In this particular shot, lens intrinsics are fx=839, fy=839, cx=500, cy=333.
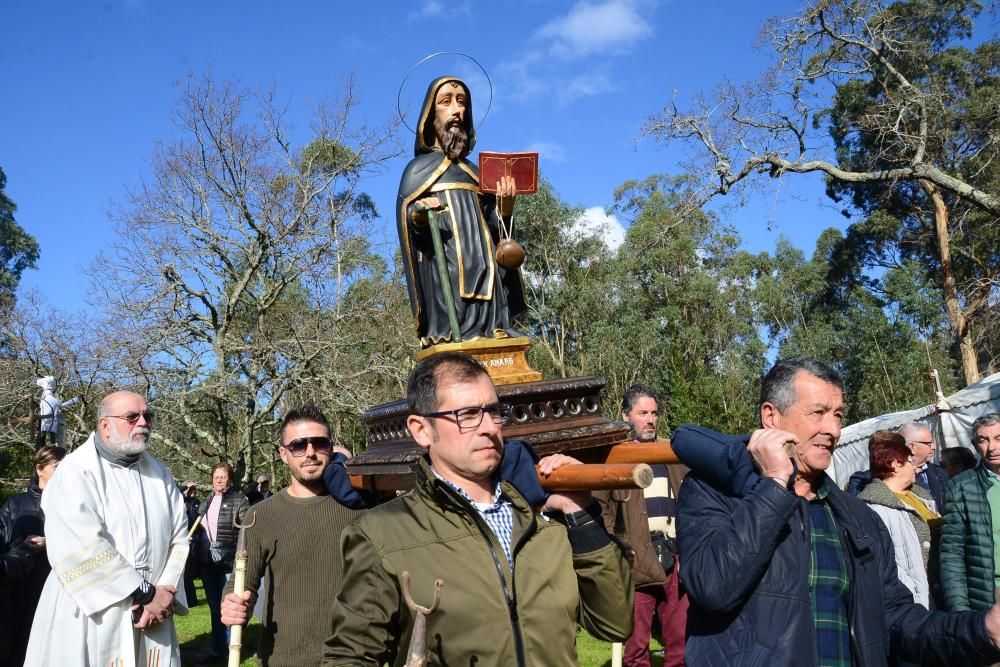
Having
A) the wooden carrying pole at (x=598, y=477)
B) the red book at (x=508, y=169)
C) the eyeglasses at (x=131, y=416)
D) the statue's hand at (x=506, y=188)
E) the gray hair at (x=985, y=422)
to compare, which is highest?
the red book at (x=508, y=169)

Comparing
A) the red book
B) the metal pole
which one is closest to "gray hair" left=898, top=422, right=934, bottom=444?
the red book

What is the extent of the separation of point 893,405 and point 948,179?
50.0 feet

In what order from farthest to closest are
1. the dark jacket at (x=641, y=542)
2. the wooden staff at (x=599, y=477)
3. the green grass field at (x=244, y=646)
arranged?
the green grass field at (x=244, y=646)
the dark jacket at (x=641, y=542)
the wooden staff at (x=599, y=477)

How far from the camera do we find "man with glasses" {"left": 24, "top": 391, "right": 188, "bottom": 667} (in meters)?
3.76

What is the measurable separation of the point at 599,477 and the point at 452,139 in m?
2.89

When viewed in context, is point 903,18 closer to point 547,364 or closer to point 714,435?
point 547,364

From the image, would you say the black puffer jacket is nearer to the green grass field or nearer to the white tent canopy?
the green grass field

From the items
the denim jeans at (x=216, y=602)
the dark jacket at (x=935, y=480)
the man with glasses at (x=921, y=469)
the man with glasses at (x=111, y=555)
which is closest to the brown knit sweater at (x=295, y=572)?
the man with glasses at (x=111, y=555)

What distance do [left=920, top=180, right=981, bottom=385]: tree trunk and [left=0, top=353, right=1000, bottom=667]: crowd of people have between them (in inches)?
953

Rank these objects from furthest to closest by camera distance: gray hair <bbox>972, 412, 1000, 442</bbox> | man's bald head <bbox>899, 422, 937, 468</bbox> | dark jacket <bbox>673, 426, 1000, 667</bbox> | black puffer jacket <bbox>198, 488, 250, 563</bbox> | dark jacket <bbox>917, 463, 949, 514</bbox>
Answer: black puffer jacket <bbox>198, 488, 250, 563</bbox>, dark jacket <bbox>917, 463, 949, 514</bbox>, man's bald head <bbox>899, 422, 937, 468</bbox>, gray hair <bbox>972, 412, 1000, 442</bbox>, dark jacket <bbox>673, 426, 1000, 667</bbox>

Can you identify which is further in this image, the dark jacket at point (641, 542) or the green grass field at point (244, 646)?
the green grass field at point (244, 646)

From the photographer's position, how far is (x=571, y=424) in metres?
3.33

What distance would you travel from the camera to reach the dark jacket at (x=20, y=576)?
5648 millimetres

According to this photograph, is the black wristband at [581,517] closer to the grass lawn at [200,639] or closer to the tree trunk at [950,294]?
the grass lawn at [200,639]
